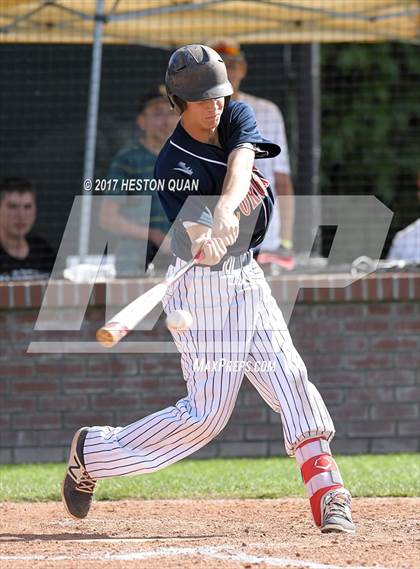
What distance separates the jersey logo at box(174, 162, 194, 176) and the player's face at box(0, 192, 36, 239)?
142 inches

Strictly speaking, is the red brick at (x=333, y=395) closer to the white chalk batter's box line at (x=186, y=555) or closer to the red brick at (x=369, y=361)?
the red brick at (x=369, y=361)

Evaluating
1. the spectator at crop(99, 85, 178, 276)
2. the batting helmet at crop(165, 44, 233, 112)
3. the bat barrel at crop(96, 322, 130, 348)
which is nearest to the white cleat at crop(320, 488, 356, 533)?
the bat barrel at crop(96, 322, 130, 348)

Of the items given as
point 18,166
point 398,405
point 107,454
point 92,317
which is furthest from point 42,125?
point 107,454

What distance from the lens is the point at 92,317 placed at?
24.7ft

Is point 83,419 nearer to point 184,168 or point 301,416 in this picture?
point 301,416

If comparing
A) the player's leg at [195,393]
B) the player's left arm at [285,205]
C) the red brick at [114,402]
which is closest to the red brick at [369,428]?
the red brick at [114,402]

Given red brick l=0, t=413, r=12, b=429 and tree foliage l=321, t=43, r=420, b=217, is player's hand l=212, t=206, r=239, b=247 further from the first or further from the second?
tree foliage l=321, t=43, r=420, b=217

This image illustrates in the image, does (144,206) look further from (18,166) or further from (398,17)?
(398,17)

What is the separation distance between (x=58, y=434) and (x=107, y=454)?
8.78 ft

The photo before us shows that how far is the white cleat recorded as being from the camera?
4621 millimetres

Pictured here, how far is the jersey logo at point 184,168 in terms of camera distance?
4.72 meters

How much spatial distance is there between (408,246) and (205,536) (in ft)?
13.5

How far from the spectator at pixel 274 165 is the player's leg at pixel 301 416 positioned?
130 inches

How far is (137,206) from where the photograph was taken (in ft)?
26.4
